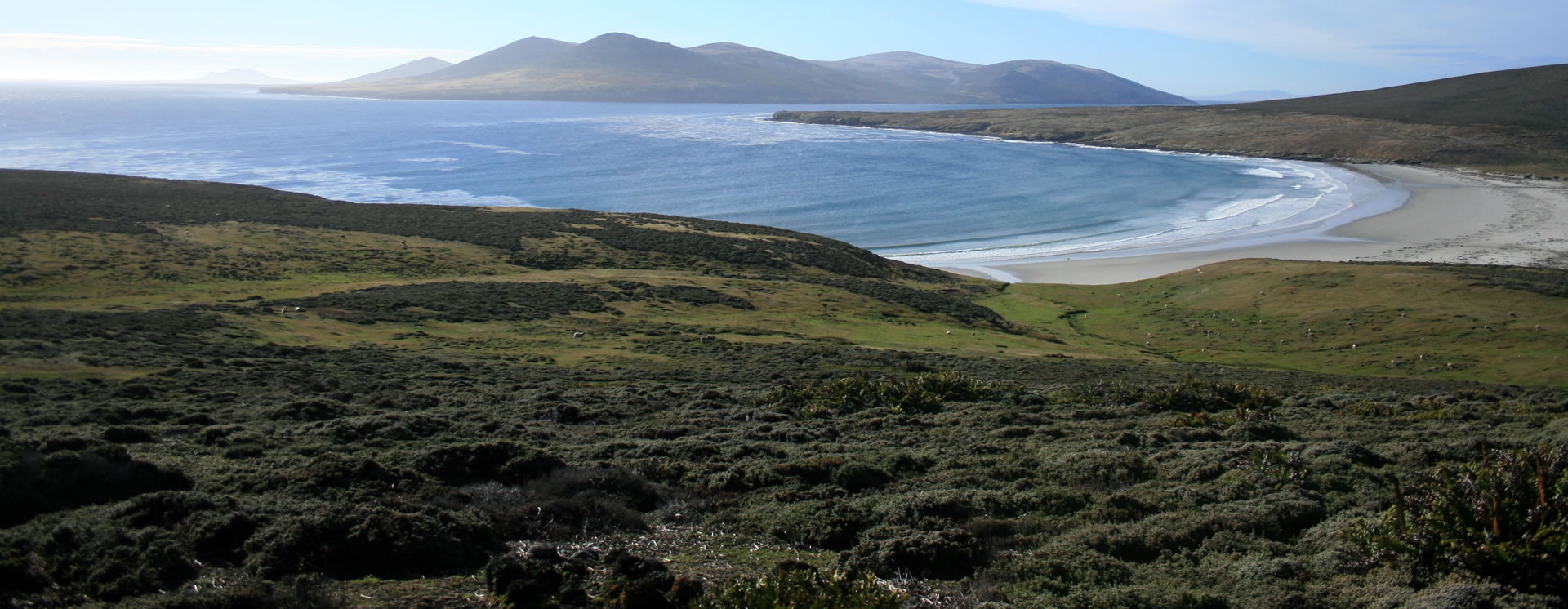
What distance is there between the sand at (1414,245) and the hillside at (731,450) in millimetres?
17958

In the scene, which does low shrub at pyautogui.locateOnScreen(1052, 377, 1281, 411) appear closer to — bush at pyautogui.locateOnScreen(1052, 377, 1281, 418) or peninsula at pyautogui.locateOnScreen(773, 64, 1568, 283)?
bush at pyautogui.locateOnScreen(1052, 377, 1281, 418)

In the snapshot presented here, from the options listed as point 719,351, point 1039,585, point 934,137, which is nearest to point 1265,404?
point 1039,585

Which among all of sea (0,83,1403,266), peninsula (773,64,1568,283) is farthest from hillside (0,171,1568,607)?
sea (0,83,1403,266)

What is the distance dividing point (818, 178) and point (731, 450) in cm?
8212

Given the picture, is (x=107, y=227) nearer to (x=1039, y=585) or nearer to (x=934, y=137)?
(x=1039, y=585)

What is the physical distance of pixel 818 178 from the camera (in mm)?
92062

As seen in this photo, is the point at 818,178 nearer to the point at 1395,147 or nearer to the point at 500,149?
the point at 500,149

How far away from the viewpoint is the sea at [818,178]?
2539 inches

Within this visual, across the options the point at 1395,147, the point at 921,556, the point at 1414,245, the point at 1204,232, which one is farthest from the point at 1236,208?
the point at 921,556

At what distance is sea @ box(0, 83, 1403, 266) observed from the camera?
2539 inches

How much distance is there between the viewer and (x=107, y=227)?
36.0 meters

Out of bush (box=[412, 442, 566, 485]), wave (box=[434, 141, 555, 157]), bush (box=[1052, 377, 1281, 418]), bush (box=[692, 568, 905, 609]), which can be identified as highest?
wave (box=[434, 141, 555, 157])

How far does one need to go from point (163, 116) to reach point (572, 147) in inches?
5015

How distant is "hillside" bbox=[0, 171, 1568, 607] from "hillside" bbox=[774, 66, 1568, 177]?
8722 centimetres
